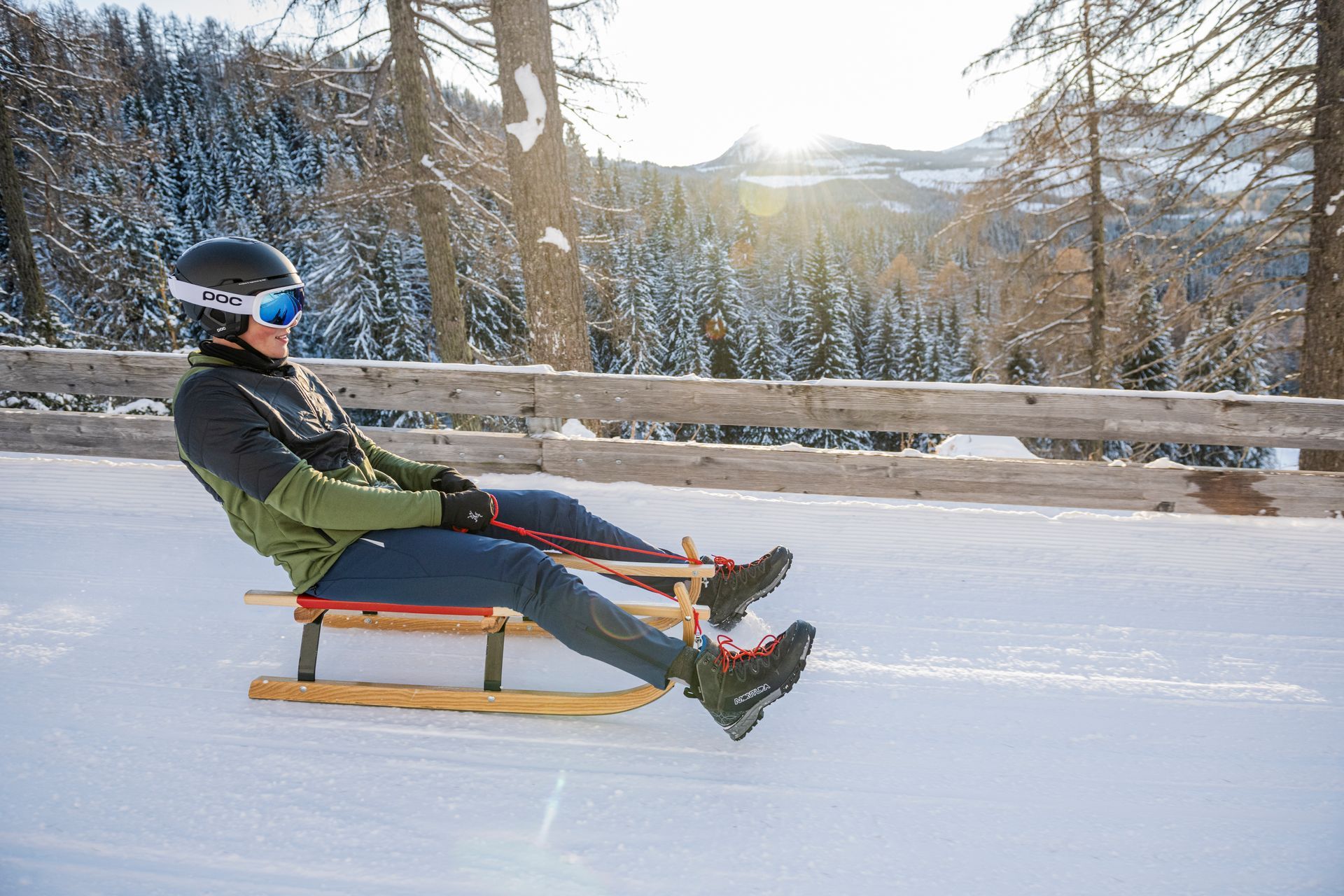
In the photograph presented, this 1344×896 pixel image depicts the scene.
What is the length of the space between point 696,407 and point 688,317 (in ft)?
110

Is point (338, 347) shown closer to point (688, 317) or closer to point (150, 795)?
point (688, 317)

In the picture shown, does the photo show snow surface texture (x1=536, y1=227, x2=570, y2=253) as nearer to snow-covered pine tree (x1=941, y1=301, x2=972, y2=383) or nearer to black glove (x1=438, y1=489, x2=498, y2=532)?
black glove (x1=438, y1=489, x2=498, y2=532)

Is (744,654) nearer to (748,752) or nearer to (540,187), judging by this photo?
(748,752)

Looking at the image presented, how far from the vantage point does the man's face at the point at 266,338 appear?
2391 millimetres

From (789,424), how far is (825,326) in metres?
34.3

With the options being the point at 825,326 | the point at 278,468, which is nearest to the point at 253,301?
the point at 278,468

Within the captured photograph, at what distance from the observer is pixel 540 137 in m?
5.59

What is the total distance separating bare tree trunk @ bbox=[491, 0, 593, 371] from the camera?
546cm

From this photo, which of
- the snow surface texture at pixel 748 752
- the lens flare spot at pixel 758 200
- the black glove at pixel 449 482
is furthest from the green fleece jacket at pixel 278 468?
the lens flare spot at pixel 758 200

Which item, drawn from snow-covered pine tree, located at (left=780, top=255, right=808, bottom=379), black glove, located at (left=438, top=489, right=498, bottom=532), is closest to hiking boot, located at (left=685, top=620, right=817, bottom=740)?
black glove, located at (left=438, top=489, right=498, bottom=532)

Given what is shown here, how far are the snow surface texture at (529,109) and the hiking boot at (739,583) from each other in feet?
13.7

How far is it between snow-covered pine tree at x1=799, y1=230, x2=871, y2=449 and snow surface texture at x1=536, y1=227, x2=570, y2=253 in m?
30.5

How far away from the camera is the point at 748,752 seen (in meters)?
2.22

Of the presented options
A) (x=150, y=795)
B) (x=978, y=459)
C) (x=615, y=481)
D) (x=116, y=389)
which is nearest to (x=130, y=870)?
(x=150, y=795)
